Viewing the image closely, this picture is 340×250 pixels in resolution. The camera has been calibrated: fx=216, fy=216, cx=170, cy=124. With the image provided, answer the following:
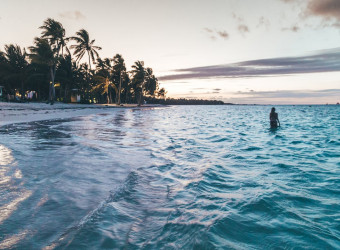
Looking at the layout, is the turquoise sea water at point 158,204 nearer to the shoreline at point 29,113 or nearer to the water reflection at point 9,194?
the water reflection at point 9,194

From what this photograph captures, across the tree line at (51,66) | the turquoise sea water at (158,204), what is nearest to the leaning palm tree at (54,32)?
the tree line at (51,66)

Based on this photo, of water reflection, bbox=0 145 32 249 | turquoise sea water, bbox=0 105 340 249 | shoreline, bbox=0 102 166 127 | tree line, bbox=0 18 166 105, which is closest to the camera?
water reflection, bbox=0 145 32 249

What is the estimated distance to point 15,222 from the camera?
2.58 metres

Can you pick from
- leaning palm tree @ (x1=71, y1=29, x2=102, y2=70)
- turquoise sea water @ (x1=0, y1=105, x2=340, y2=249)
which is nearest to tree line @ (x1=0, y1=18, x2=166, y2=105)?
leaning palm tree @ (x1=71, y1=29, x2=102, y2=70)

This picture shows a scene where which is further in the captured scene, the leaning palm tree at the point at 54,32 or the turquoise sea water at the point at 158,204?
the leaning palm tree at the point at 54,32

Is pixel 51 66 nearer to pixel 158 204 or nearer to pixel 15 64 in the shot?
pixel 15 64

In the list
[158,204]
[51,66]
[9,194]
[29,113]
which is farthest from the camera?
[51,66]

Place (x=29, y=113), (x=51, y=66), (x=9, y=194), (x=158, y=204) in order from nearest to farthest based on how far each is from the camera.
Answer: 1. (x=9, y=194)
2. (x=158, y=204)
3. (x=29, y=113)
4. (x=51, y=66)

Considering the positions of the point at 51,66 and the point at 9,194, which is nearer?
the point at 9,194

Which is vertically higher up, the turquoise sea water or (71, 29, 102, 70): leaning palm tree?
(71, 29, 102, 70): leaning palm tree

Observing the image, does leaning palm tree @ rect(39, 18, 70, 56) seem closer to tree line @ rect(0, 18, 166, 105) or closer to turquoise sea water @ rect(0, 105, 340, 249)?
tree line @ rect(0, 18, 166, 105)

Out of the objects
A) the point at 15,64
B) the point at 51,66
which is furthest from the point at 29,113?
the point at 15,64

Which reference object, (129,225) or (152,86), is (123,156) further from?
(152,86)

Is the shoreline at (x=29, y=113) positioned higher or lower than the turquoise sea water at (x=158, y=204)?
higher
